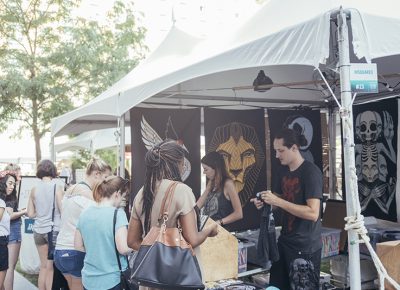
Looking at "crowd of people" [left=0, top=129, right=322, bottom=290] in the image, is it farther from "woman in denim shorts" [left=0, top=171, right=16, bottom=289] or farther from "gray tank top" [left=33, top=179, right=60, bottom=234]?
"gray tank top" [left=33, top=179, right=60, bottom=234]

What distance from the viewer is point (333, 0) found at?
265cm

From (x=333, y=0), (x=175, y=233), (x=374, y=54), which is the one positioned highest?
(x=333, y=0)

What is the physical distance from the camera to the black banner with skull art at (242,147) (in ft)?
19.7

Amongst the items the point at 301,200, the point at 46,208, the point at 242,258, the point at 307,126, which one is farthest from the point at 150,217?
the point at 307,126

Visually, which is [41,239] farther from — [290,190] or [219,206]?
[290,190]

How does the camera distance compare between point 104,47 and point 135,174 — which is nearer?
point 135,174

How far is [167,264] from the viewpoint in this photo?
2.31m

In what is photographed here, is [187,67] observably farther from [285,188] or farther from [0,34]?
[0,34]


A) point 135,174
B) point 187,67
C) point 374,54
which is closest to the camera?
point 374,54

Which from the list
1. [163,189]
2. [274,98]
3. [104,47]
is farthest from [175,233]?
[104,47]

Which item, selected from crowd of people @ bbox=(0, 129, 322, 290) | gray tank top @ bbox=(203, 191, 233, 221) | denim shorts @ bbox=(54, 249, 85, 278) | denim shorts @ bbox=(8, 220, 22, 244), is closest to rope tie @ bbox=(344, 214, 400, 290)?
crowd of people @ bbox=(0, 129, 322, 290)

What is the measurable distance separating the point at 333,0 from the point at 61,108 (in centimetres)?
831

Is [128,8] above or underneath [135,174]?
above

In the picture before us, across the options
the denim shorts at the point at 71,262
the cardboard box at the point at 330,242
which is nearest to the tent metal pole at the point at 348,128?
the denim shorts at the point at 71,262
